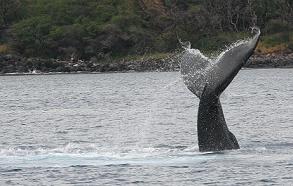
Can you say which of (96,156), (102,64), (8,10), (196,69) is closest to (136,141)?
(96,156)

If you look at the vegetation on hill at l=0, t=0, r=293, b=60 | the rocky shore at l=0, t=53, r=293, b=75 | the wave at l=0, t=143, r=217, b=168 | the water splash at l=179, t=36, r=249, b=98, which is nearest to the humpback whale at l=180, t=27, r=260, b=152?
the water splash at l=179, t=36, r=249, b=98

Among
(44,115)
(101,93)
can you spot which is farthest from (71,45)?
(44,115)

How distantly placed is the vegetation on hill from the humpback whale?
9790 cm

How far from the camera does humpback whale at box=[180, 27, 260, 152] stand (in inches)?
962

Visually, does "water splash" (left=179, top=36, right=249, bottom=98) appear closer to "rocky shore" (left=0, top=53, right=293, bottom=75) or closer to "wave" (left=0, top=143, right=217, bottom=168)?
"wave" (left=0, top=143, right=217, bottom=168)

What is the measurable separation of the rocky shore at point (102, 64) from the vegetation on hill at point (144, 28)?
10.0ft

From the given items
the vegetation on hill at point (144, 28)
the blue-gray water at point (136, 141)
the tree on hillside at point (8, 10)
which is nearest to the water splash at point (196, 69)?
the blue-gray water at point (136, 141)

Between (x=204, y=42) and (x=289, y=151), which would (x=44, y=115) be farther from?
(x=204, y=42)

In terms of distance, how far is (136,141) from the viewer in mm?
35000

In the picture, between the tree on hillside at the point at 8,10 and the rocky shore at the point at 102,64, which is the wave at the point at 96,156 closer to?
the rocky shore at the point at 102,64

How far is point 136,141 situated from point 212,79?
10536mm

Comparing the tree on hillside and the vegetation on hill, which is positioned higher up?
the tree on hillside

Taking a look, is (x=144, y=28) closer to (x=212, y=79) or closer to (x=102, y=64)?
(x=102, y=64)

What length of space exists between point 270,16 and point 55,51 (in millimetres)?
31837
